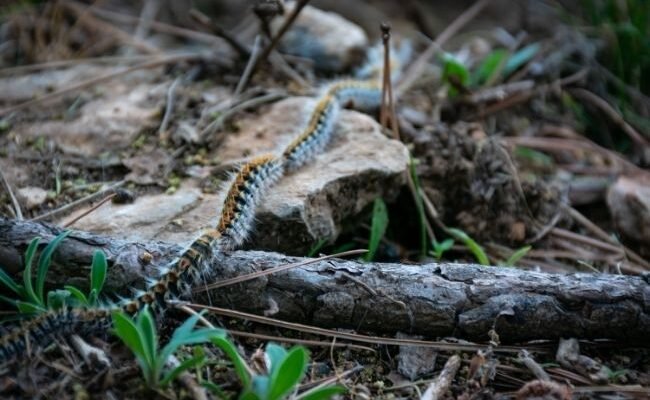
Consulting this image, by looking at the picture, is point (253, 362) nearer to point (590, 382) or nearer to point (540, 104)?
point (590, 382)

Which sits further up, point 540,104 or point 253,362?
point 540,104

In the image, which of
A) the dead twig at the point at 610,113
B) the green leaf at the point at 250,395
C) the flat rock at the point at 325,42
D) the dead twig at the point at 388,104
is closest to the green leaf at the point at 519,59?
the dead twig at the point at 610,113

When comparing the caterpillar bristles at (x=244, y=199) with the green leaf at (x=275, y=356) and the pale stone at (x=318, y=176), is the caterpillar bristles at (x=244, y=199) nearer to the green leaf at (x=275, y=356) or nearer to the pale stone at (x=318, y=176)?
the pale stone at (x=318, y=176)

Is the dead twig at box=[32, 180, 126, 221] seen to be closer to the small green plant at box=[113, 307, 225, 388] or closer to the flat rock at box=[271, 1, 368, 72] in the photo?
the small green plant at box=[113, 307, 225, 388]

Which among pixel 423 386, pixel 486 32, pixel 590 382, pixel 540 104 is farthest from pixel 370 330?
pixel 486 32

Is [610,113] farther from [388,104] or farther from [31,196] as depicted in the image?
[31,196]
